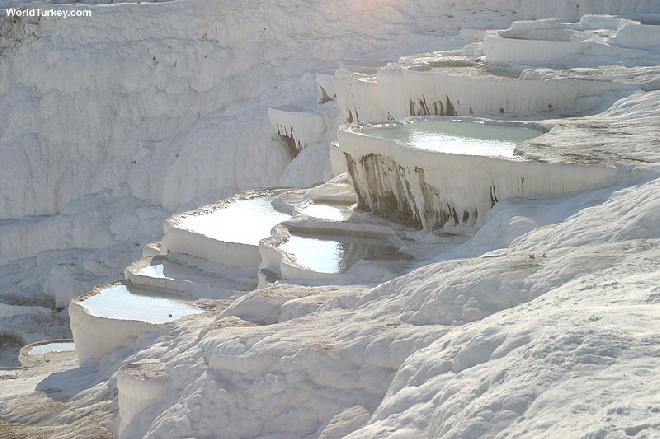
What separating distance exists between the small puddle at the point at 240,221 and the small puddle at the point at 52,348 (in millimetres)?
2523

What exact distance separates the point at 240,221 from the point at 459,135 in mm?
3965

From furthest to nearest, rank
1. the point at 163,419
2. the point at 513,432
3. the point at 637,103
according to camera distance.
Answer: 1. the point at 637,103
2. the point at 163,419
3. the point at 513,432

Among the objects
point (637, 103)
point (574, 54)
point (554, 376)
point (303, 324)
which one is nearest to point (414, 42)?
point (574, 54)

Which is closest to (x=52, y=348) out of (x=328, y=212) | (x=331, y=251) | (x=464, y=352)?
(x=328, y=212)

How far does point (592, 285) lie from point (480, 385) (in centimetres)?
158

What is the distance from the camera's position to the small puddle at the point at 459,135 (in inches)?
480

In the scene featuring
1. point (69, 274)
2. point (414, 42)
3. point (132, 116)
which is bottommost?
point (69, 274)

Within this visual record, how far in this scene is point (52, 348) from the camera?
1600 cm

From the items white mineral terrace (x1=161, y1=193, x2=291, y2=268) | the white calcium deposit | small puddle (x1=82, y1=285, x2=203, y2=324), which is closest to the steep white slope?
the white calcium deposit

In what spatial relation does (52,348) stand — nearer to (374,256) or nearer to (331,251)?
(331,251)

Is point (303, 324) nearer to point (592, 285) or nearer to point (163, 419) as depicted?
point (163, 419)

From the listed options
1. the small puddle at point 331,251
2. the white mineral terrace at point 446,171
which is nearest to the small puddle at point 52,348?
the small puddle at point 331,251

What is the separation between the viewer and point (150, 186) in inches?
1110

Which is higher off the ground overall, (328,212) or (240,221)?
(328,212)
